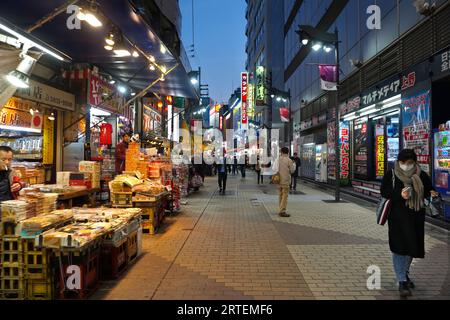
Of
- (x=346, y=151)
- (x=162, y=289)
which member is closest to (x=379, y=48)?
(x=346, y=151)

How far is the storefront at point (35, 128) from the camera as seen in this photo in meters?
8.28

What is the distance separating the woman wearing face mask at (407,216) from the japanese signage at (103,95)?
29.2ft

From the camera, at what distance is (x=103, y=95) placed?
11.6 metres

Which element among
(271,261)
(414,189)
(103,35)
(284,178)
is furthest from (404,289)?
(103,35)

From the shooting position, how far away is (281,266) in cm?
571

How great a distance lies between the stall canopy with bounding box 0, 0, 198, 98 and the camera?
703cm

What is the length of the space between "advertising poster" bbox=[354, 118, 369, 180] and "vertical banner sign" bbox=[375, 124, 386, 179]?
17.1 inches

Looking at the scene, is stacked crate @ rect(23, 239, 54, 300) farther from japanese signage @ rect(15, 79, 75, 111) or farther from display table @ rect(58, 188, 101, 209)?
japanese signage @ rect(15, 79, 75, 111)

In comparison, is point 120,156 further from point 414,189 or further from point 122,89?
point 414,189

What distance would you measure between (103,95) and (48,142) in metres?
2.48

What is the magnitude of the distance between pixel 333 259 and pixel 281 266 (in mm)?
1023

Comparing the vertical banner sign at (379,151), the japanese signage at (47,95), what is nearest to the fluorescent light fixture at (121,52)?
the japanese signage at (47,95)

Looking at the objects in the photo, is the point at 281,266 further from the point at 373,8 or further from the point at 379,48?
the point at 373,8

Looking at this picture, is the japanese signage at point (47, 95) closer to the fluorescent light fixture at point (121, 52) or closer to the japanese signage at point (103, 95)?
the japanese signage at point (103, 95)
